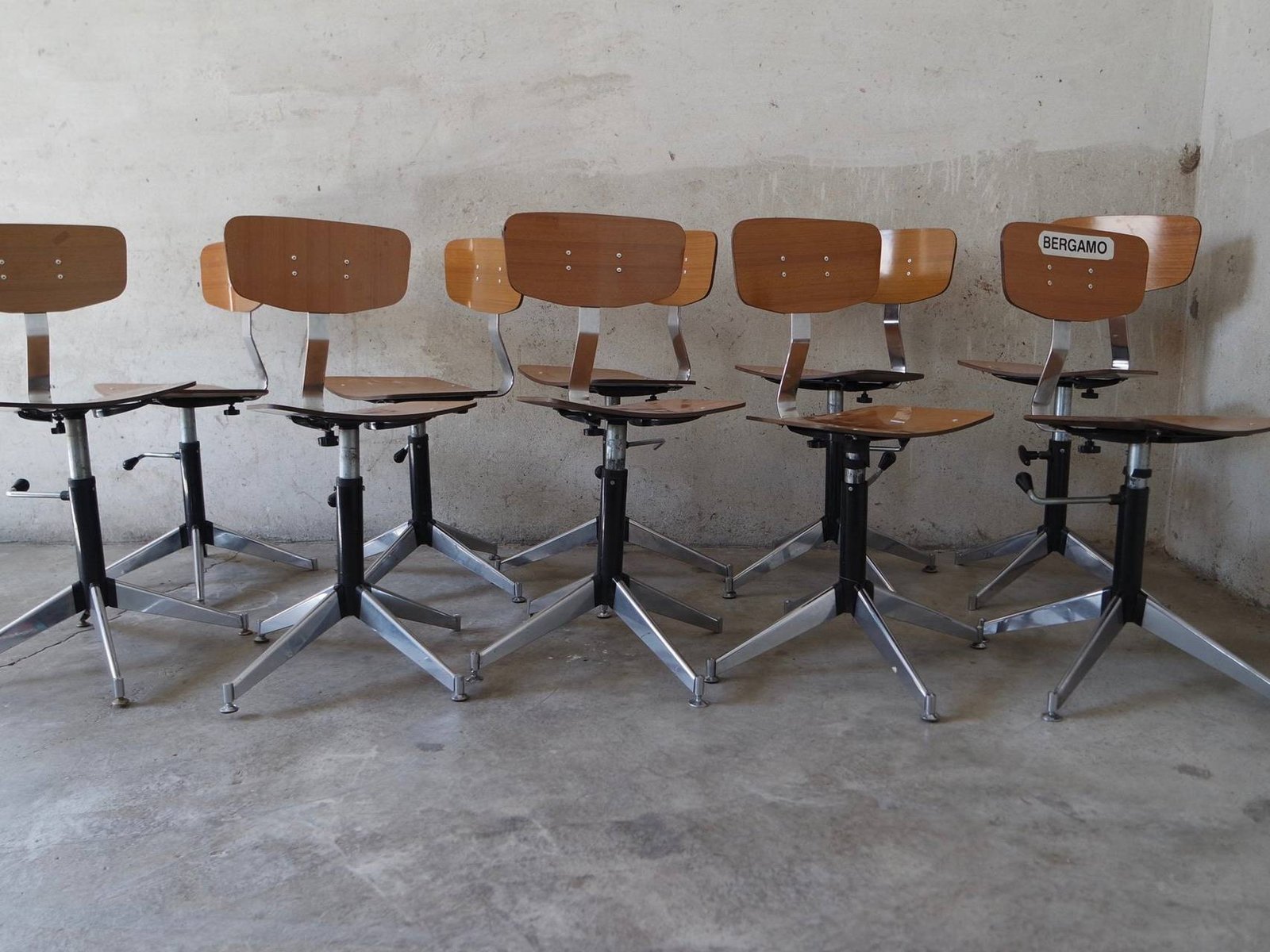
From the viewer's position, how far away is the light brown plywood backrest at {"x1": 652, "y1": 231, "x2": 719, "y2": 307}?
10.9 feet

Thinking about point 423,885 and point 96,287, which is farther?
point 96,287

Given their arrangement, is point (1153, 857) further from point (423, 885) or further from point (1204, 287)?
point (1204, 287)

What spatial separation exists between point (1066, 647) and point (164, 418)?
11.0 ft

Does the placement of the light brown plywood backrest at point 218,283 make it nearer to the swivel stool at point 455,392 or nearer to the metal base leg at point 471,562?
the swivel stool at point 455,392

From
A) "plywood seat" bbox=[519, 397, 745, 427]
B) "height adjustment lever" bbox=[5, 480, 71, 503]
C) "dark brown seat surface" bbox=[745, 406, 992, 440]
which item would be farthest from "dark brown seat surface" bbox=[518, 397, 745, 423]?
"height adjustment lever" bbox=[5, 480, 71, 503]

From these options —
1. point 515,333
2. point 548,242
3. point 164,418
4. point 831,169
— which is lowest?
point 164,418

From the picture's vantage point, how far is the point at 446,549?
10.7 feet

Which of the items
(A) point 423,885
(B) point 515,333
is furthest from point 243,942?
(B) point 515,333

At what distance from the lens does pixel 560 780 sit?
1.84m

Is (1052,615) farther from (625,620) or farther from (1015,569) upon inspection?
(625,620)

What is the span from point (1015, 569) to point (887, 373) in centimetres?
77

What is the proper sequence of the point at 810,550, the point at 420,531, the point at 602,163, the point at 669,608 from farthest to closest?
the point at 602,163 → the point at 810,550 → the point at 420,531 → the point at 669,608

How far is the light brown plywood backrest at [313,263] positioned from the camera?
7.41 ft

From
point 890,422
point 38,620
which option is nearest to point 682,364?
point 890,422
